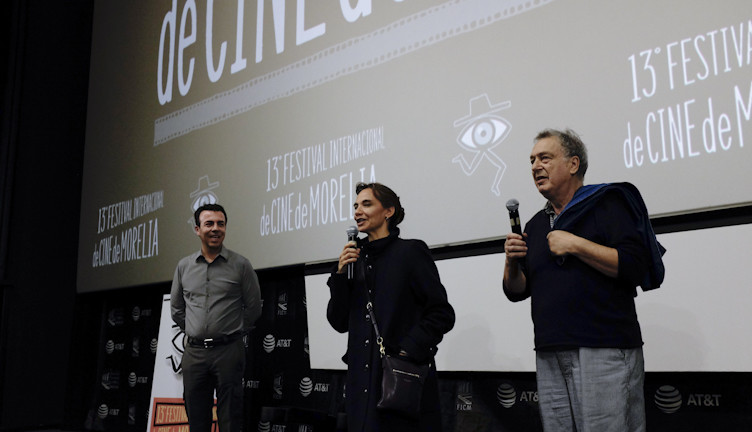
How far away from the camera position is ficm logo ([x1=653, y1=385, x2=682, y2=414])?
7.72ft

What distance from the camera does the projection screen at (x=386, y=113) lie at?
7.29ft

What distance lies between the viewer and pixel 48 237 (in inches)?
223

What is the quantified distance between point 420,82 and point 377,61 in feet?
1.13

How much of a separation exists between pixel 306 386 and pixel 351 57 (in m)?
1.91

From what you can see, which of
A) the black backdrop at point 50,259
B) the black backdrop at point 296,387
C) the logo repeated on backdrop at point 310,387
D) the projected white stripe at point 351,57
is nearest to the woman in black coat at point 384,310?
the black backdrop at point 296,387

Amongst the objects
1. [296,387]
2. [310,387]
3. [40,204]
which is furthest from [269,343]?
[40,204]

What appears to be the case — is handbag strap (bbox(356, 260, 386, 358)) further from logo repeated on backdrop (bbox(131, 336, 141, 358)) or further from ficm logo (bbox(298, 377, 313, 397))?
logo repeated on backdrop (bbox(131, 336, 141, 358))

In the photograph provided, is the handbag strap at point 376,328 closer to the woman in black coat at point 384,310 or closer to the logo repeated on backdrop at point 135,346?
the woman in black coat at point 384,310

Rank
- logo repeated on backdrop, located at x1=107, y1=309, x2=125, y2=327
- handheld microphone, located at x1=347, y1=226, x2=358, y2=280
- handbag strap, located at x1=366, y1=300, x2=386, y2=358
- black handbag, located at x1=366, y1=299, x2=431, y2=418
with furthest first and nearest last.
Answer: logo repeated on backdrop, located at x1=107, y1=309, x2=125, y2=327 → handheld microphone, located at x1=347, y1=226, x2=358, y2=280 → handbag strap, located at x1=366, y1=300, x2=386, y2=358 → black handbag, located at x1=366, y1=299, x2=431, y2=418

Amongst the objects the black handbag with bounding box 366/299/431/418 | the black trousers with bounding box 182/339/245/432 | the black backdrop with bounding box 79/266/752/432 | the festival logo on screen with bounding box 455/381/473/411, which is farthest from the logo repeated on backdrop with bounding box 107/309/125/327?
the black handbag with bounding box 366/299/431/418

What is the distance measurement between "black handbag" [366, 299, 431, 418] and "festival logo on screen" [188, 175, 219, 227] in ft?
8.43

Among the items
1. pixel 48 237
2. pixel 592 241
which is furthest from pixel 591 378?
pixel 48 237

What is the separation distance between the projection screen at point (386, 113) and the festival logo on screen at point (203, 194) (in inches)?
0.7

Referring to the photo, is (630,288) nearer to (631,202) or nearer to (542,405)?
(631,202)
